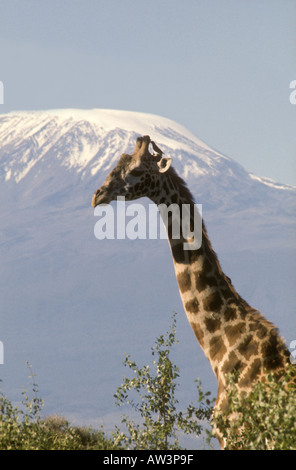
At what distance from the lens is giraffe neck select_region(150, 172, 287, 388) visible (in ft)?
38.2

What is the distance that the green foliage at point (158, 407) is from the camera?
15.3 m

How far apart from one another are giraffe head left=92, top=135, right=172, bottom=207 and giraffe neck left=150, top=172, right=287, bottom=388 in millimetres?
257

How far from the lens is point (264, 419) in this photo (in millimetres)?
9570

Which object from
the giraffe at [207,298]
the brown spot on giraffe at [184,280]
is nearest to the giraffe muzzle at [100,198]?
the giraffe at [207,298]

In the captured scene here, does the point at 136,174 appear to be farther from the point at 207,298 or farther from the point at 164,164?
the point at 207,298

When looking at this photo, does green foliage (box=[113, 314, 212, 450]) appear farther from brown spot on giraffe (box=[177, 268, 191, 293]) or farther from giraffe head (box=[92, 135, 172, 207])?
giraffe head (box=[92, 135, 172, 207])

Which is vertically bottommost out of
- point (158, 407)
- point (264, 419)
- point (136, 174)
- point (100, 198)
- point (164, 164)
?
point (158, 407)

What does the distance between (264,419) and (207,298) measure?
9.65 feet

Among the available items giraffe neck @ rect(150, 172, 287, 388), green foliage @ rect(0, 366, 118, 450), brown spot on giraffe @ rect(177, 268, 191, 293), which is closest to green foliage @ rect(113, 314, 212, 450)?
green foliage @ rect(0, 366, 118, 450)

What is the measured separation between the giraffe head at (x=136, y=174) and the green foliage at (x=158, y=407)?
178 inches

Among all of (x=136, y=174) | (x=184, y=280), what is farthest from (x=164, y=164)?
(x=184, y=280)
